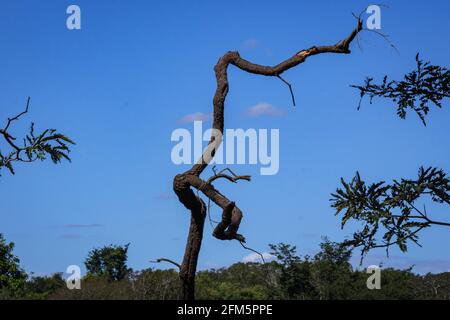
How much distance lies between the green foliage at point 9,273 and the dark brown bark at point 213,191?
4401 cm

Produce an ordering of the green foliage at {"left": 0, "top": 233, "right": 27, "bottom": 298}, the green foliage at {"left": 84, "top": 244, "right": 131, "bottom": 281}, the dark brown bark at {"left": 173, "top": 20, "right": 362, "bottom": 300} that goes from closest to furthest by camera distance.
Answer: the dark brown bark at {"left": 173, "top": 20, "right": 362, "bottom": 300} → the green foliage at {"left": 0, "top": 233, "right": 27, "bottom": 298} → the green foliage at {"left": 84, "top": 244, "right": 131, "bottom": 281}

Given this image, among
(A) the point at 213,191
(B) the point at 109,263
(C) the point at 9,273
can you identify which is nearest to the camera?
(A) the point at 213,191

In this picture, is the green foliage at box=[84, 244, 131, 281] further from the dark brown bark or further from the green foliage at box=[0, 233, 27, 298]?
the dark brown bark

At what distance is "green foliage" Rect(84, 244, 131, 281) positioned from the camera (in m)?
74.6

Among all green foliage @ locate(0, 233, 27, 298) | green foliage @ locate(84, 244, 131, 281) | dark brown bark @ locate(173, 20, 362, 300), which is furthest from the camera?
green foliage @ locate(84, 244, 131, 281)

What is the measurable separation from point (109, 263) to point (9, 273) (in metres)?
22.7

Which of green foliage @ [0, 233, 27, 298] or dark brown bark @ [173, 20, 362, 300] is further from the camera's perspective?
green foliage @ [0, 233, 27, 298]

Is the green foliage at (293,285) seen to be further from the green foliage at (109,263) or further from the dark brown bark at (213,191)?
the dark brown bark at (213,191)

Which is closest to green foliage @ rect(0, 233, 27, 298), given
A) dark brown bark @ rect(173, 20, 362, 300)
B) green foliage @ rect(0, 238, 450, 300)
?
green foliage @ rect(0, 238, 450, 300)

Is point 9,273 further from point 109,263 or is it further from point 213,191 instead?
point 213,191

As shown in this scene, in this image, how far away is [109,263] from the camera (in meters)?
77.3

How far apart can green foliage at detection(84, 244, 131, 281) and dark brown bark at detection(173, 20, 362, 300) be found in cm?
6304

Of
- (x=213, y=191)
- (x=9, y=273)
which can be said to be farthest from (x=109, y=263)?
(x=213, y=191)

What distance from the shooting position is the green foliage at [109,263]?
245ft
